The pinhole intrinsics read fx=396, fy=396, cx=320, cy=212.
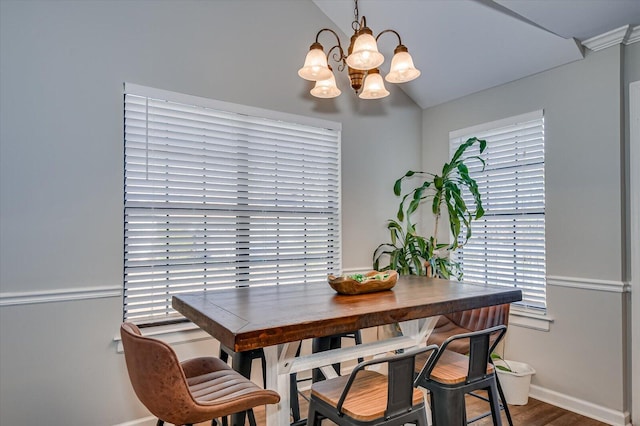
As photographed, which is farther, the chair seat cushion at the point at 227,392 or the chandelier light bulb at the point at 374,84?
the chandelier light bulb at the point at 374,84

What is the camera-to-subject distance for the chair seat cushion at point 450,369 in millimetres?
1940

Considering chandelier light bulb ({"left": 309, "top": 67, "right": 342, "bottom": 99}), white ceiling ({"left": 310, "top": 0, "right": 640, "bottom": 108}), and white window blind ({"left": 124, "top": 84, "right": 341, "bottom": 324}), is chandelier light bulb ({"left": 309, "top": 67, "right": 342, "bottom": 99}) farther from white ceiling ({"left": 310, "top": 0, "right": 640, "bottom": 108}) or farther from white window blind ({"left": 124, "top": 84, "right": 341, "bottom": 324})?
white ceiling ({"left": 310, "top": 0, "right": 640, "bottom": 108})

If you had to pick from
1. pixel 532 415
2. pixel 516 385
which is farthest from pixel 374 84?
pixel 532 415

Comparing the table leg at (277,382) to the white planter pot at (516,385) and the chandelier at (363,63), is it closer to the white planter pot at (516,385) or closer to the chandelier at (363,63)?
the chandelier at (363,63)

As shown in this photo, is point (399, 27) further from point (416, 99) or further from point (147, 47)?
point (147, 47)

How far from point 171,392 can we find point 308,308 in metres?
0.67

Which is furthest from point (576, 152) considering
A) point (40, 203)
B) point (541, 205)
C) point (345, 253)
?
point (40, 203)

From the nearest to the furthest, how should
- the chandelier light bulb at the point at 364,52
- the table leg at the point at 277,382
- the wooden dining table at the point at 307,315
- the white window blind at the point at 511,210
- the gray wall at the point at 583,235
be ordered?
the wooden dining table at the point at 307,315
the table leg at the point at 277,382
the chandelier light bulb at the point at 364,52
the gray wall at the point at 583,235
the white window blind at the point at 511,210

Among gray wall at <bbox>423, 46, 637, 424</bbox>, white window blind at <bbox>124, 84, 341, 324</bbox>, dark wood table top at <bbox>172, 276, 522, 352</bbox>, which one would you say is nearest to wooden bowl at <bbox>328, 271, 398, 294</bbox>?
dark wood table top at <bbox>172, 276, 522, 352</bbox>

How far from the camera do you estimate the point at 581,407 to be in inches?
112

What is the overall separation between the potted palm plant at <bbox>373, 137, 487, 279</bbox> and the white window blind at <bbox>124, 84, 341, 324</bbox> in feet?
2.01

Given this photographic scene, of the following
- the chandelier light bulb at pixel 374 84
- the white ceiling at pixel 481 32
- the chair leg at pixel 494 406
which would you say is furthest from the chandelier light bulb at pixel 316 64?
the chair leg at pixel 494 406

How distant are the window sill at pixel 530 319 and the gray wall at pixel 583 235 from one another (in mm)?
43

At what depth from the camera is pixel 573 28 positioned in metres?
2.75
